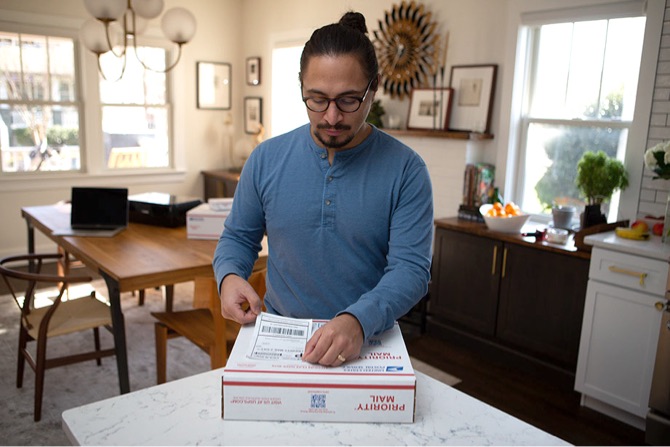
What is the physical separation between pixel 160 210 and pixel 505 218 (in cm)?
197

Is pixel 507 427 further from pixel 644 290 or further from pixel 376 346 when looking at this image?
pixel 644 290

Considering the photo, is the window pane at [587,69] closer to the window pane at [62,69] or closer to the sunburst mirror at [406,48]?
the sunburst mirror at [406,48]

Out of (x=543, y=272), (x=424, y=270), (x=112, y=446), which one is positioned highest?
(x=424, y=270)

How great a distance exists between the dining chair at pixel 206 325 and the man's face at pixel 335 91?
1.01 meters

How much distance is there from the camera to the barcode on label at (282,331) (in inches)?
44.5

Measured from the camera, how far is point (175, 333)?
2.64m

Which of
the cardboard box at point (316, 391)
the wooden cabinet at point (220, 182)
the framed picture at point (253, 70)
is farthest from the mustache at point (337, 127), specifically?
the framed picture at point (253, 70)

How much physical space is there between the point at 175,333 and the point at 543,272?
75.2 inches

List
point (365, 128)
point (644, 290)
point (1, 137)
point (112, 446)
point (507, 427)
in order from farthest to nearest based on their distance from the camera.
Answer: point (1, 137)
point (644, 290)
point (365, 128)
point (507, 427)
point (112, 446)

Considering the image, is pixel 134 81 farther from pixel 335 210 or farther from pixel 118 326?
pixel 335 210

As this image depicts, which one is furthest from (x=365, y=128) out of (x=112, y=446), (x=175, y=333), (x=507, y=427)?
(x=175, y=333)

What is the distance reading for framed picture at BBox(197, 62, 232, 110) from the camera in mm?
5910

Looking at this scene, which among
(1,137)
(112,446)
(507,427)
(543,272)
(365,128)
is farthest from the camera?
(1,137)

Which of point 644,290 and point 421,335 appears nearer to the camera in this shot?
point 644,290
